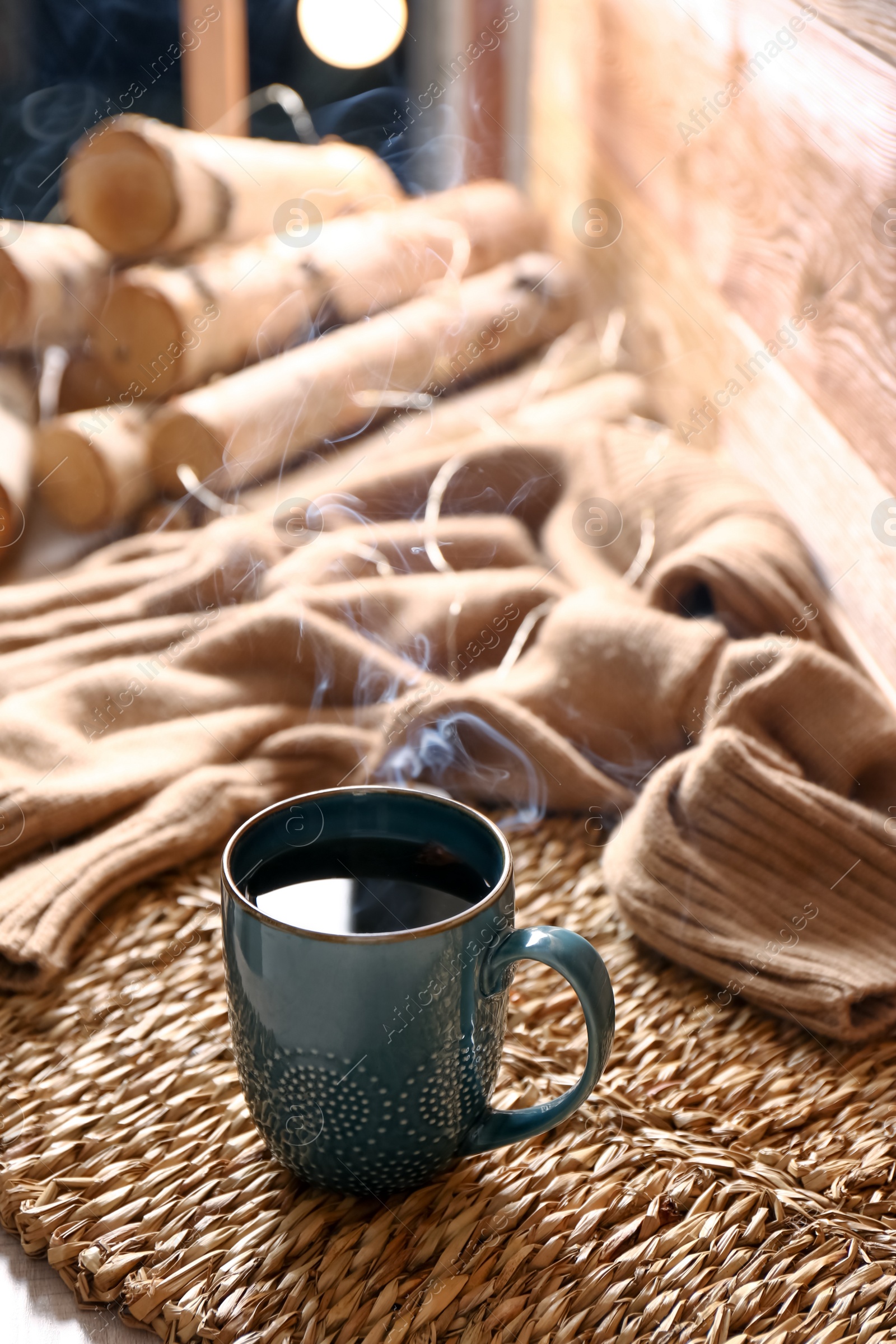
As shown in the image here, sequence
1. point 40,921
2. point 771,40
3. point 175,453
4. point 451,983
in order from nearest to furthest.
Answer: point 451,983
point 40,921
point 771,40
point 175,453

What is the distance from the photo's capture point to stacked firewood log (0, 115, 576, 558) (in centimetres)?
116

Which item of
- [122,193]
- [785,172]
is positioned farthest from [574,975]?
[122,193]

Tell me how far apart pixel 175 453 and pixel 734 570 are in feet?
1.93

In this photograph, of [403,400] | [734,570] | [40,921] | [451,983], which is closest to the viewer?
[451,983]

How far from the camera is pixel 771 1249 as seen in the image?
52cm

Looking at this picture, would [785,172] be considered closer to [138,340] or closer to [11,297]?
[138,340]

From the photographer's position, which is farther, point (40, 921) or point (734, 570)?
point (734, 570)

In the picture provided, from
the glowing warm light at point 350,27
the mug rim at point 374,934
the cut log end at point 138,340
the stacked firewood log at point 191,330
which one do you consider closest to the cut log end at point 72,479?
the stacked firewood log at point 191,330

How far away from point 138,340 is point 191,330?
0.06m

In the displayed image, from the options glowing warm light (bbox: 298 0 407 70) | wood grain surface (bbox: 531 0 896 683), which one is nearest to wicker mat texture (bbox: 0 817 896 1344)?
wood grain surface (bbox: 531 0 896 683)

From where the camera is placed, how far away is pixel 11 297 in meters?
1.19

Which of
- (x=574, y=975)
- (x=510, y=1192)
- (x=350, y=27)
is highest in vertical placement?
(x=350, y=27)

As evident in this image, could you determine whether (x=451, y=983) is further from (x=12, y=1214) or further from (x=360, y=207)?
(x=360, y=207)

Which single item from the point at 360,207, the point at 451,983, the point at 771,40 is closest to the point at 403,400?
the point at 360,207
